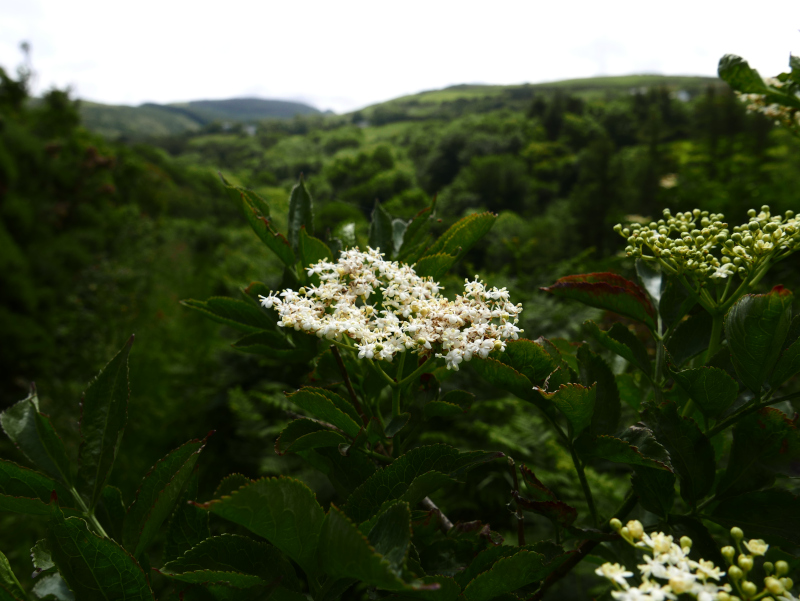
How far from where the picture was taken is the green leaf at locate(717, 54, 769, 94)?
92 centimetres

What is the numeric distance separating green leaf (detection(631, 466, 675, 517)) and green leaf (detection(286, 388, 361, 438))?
0.34 meters

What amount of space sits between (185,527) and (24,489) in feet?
0.62

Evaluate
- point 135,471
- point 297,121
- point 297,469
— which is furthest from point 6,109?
point 297,121

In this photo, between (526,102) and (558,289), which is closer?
(558,289)

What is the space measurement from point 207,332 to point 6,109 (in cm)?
939

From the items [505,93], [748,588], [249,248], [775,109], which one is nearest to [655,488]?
[748,588]

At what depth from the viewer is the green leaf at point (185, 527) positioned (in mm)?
550

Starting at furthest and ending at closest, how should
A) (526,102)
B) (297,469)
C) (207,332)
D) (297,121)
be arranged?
(297,121) → (526,102) → (207,332) → (297,469)

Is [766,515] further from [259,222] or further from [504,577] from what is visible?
[259,222]

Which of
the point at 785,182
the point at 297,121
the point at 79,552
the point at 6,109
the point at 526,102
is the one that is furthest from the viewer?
the point at 297,121

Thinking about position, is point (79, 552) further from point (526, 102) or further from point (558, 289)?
point (526, 102)

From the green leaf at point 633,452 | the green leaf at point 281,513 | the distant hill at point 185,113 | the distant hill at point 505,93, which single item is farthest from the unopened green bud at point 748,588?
the distant hill at point 185,113

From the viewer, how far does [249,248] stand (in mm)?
10766

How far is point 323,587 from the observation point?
46cm
